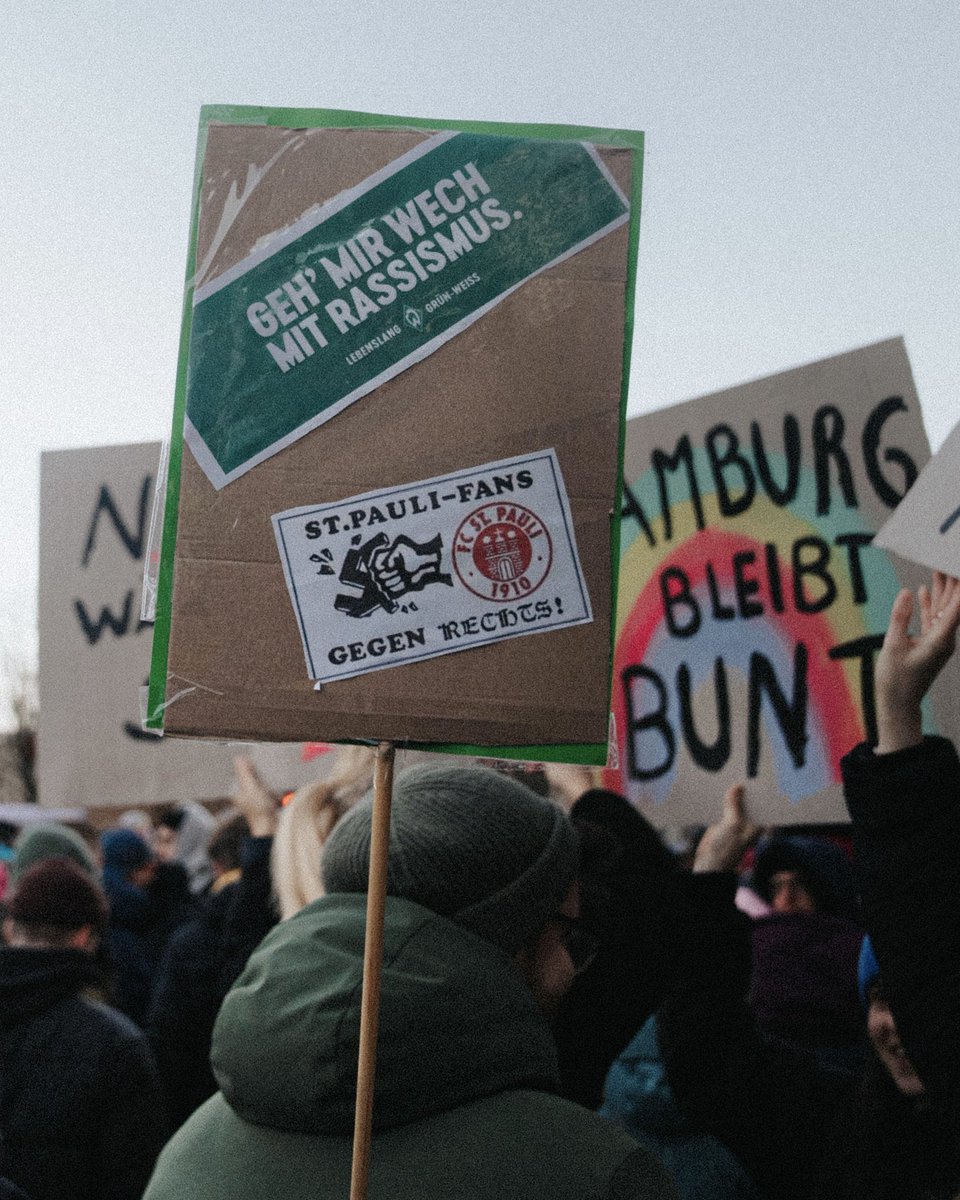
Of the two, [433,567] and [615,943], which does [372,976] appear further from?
[615,943]

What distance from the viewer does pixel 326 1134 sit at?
1417 mm

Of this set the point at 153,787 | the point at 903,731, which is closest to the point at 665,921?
the point at 903,731

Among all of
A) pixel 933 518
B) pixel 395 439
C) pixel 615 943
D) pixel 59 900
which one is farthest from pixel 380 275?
pixel 59 900

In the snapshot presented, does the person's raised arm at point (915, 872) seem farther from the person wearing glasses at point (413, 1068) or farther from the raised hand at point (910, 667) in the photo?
the person wearing glasses at point (413, 1068)

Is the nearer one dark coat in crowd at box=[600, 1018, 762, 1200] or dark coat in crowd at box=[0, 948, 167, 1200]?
dark coat in crowd at box=[600, 1018, 762, 1200]

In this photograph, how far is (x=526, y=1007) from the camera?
1.51m

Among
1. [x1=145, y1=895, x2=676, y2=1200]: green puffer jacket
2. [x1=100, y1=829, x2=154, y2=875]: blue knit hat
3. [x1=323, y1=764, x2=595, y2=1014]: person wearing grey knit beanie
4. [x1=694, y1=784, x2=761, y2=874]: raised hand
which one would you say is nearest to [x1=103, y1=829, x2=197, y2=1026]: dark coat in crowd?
[x1=100, y1=829, x2=154, y2=875]: blue knit hat

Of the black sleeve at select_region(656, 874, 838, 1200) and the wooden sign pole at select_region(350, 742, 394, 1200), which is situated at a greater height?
the wooden sign pole at select_region(350, 742, 394, 1200)

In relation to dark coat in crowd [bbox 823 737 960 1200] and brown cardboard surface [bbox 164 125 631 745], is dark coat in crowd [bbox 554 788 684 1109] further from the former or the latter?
brown cardboard surface [bbox 164 125 631 745]

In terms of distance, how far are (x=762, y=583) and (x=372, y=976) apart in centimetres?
172

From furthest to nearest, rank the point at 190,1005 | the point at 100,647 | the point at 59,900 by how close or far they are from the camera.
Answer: the point at 100,647
the point at 190,1005
the point at 59,900

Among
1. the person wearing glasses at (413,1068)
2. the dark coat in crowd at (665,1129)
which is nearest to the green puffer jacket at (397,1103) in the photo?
the person wearing glasses at (413,1068)

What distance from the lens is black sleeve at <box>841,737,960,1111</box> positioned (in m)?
1.86

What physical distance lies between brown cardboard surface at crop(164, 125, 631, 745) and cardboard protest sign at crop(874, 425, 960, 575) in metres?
0.67
